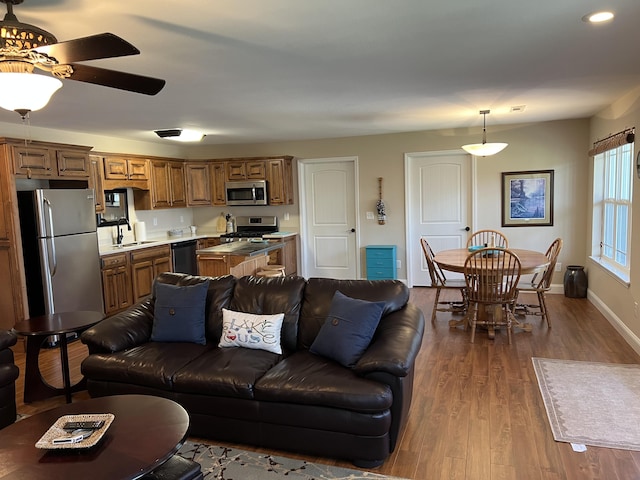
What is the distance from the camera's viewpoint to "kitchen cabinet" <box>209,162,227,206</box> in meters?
7.42

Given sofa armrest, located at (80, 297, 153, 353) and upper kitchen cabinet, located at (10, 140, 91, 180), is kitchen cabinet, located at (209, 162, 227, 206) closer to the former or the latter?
upper kitchen cabinet, located at (10, 140, 91, 180)

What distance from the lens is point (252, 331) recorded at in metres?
3.06

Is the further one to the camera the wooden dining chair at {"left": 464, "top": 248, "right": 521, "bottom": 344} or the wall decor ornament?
the wall decor ornament

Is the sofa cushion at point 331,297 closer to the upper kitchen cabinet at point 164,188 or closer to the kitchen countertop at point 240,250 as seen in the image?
the kitchen countertop at point 240,250

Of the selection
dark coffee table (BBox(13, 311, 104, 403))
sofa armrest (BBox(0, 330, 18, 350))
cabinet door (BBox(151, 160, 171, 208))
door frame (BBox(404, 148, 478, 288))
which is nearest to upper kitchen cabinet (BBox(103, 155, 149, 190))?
cabinet door (BBox(151, 160, 171, 208))

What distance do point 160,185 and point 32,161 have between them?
2.24 meters

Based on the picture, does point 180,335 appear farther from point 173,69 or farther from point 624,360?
point 624,360

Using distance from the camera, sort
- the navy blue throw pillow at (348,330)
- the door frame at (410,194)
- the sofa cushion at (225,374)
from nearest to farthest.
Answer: the sofa cushion at (225,374)
the navy blue throw pillow at (348,330)
the door frame at (410,194)

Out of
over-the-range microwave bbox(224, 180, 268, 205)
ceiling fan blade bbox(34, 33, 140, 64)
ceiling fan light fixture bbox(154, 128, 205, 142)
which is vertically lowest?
over-the-range microwave bbox(224, 180, 268, 205)

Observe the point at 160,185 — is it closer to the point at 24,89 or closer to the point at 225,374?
the point at 225,374

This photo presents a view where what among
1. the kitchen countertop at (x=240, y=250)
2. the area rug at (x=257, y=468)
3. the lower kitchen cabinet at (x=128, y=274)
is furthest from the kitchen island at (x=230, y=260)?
the area rug at (x=257, y=468)

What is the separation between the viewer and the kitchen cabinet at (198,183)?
7.30 m

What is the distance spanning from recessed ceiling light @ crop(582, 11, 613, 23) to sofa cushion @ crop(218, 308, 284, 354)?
2.46m

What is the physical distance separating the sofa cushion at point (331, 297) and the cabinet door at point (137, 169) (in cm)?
406
